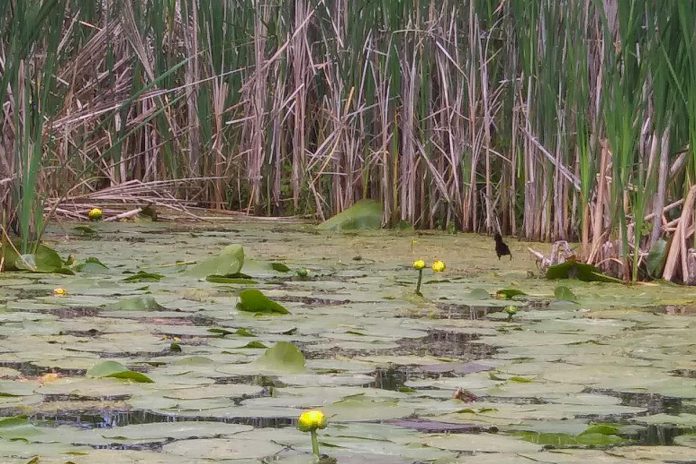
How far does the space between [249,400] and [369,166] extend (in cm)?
456

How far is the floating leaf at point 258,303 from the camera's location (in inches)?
156

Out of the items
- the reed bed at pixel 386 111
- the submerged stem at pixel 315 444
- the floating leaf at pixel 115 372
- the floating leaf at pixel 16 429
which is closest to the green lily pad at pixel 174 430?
the floating leaf at pixel 16 429

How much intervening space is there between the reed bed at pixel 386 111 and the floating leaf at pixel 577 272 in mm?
86

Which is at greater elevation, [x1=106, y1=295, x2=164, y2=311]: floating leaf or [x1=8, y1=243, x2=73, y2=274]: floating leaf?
[x1=8, y1=243, x2=73, y2=274]: floating leaf

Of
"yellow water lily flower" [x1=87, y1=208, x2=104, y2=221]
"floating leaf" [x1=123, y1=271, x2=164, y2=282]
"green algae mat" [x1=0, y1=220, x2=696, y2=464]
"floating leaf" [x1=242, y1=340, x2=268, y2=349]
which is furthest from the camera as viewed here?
"yellow water lily flower" [x1=87, y1=208, x2=104, y2=221]

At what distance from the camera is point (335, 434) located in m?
2.38

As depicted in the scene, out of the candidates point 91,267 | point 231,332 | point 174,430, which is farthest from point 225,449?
point 91,267

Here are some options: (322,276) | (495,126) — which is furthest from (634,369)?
(495,126)

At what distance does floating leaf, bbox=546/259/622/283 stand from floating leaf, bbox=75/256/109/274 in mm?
1622

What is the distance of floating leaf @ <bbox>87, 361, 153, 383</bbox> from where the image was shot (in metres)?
2.85

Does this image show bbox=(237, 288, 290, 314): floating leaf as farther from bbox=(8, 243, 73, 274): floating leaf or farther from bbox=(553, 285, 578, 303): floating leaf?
bbox=(8, 243, 73, 274): floating leaf

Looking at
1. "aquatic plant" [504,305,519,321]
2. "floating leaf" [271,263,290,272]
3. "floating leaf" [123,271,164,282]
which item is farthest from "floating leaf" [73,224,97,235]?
"aquatic plant" [504,305,519,321]

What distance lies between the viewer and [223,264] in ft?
16.0

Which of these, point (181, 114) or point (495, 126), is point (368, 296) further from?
point (181, 114)
